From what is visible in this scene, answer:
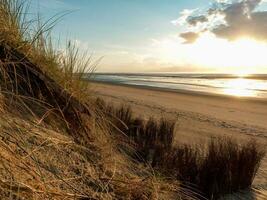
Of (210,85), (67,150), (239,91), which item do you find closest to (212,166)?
(67,150)

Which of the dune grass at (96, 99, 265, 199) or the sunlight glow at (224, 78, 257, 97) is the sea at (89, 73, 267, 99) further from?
the dune grass at (96, 99, 265, 199)

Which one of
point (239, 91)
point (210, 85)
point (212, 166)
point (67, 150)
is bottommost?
point (210, 85)

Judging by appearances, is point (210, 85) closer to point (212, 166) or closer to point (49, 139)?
point (212, 166)

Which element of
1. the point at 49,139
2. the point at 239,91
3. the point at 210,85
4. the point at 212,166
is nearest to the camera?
the point at 49,139

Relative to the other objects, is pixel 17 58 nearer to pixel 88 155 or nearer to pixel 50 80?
pixel 50 80

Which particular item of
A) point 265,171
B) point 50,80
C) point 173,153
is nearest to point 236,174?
point 173,153

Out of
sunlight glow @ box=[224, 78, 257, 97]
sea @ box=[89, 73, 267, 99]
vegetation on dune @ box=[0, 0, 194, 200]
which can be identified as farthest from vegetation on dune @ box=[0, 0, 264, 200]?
sunlight glow @ box=[224, 78, 257, 97]

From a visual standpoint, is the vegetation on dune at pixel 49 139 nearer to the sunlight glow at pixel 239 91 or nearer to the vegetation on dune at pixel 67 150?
the vegetation on dune at pixel 67 150

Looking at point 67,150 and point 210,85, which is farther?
point 210,85

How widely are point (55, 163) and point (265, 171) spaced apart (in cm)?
392

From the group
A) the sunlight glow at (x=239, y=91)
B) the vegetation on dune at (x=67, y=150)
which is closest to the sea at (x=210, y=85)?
the sunlight glow at (x=239, y=91)

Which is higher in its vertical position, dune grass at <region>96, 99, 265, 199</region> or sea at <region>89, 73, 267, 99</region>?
dune grass at <region>96, 99, 265, 199</region>

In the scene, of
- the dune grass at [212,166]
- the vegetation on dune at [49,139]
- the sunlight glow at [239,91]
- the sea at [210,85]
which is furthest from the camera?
the sea at [210,85]

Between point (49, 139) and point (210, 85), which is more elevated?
point (49, 139)
